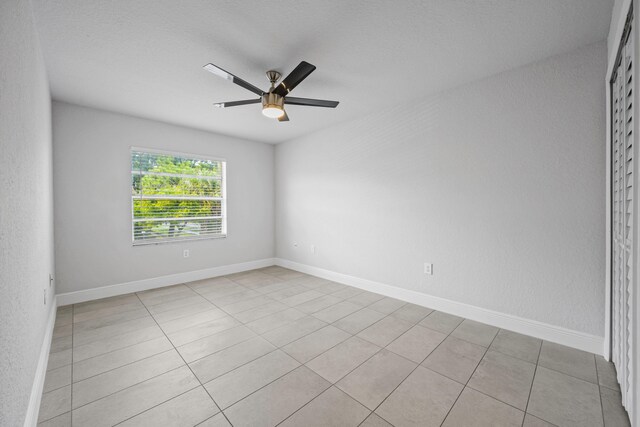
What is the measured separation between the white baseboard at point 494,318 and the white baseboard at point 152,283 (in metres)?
1.96

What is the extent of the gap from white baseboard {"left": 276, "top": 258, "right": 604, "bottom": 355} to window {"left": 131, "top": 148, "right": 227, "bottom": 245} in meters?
2.51

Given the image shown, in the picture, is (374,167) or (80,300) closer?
(80,300)

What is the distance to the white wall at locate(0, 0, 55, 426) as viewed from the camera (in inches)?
41.7

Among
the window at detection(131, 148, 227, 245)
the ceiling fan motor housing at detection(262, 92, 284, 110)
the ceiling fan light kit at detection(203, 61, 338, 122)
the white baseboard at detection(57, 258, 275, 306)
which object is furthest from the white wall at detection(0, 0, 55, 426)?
the window at detection(131, 148, 227, 245)

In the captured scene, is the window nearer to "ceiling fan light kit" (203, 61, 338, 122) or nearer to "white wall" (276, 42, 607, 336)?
"ceiling fan light kit" (203, 61, 338, 122)

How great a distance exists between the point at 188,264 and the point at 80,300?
1298 millimetres

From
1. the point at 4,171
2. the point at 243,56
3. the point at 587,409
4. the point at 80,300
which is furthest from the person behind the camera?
the point at 80,300

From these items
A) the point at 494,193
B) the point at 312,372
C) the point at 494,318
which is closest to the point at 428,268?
the point at 494,318

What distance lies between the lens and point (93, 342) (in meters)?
2.27

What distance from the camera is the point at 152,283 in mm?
3781

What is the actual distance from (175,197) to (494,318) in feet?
14.4

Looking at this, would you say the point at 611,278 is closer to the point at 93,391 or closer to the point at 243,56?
the point at 243,56

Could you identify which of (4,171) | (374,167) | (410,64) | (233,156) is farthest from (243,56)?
(233,156)

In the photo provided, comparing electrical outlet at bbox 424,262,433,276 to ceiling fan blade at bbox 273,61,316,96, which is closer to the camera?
ceiling fan blade at bbox 273,61,316,96
